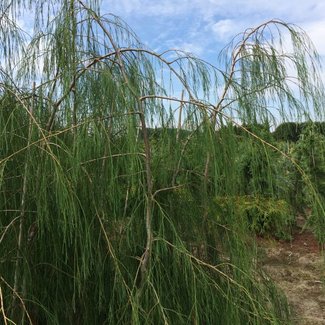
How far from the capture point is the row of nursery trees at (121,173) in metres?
1.52

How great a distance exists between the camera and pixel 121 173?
5.55 feet

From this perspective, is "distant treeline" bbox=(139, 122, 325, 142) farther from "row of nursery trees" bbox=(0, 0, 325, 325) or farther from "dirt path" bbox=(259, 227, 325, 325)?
"dirt path" bbox=(259, 227, 325, 325)

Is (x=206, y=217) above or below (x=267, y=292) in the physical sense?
above

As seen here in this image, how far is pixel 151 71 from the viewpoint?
1665 mm

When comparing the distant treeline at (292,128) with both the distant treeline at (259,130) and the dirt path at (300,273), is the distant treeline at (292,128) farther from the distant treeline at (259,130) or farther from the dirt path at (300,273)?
the dirt path at (300,273)

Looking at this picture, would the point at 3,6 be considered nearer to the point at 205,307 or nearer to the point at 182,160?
the point at 182,160

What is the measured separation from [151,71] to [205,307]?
0.91m

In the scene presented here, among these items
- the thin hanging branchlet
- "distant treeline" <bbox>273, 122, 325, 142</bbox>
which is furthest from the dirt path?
the thin hanging branchlet

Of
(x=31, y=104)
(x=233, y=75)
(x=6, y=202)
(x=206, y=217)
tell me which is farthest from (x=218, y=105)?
(x=6, y=202)

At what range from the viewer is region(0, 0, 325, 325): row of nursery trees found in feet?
4.99

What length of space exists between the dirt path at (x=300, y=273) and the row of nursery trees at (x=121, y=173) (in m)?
1.27

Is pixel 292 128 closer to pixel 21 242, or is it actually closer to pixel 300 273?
pixel 21 242

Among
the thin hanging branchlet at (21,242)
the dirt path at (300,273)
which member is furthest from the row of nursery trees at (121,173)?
the dirt path at (300,273)

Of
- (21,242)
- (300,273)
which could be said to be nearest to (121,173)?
(21,242)
